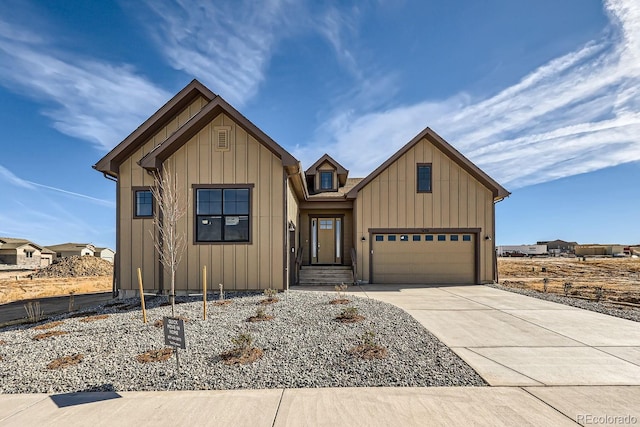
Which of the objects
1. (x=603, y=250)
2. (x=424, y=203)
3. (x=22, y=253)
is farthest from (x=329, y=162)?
(x=603, y=250)

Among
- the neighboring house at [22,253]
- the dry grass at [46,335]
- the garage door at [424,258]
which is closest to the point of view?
the dry grass at [46,335]

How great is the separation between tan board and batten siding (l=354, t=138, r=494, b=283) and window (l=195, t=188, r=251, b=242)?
17.9ft

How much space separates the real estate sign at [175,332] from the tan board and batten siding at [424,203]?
10.1 metres

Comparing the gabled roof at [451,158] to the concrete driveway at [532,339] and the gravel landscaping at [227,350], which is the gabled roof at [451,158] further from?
the gravel landscaping at [227,350]

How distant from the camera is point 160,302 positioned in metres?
9.02

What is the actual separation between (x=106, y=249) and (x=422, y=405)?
66458 millimetres

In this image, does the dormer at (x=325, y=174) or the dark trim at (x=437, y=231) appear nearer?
the dark trim at (x=437, y=231)

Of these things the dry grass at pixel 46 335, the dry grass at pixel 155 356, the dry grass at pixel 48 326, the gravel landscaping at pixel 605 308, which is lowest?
the gravel landscaping at pixel 605 308

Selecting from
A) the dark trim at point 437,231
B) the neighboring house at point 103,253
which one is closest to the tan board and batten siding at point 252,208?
the dark trim at point 437,231

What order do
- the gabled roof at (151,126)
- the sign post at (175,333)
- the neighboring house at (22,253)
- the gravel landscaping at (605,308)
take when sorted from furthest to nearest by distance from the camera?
the neighboring house at (22,253), the gabled roof at (151,126), the gravel landscaping at (605,308), the sign post at (175,333)

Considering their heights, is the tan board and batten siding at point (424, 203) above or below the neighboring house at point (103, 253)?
above

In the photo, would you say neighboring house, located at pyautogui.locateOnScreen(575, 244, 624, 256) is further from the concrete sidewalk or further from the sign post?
the sign post

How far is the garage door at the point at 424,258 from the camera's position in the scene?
13.6 meters

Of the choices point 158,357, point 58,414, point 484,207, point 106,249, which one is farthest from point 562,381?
point 106,249
